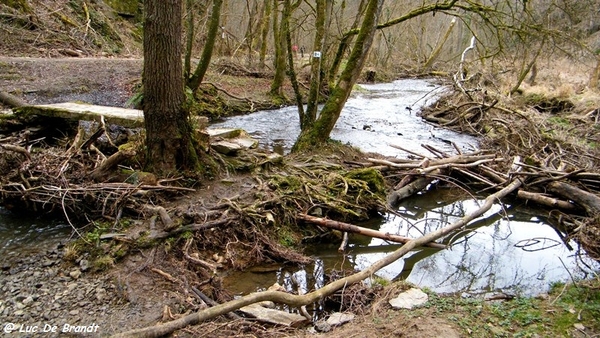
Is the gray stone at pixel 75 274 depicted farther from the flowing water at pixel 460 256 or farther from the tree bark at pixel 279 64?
the tree bark at pixel 279 64

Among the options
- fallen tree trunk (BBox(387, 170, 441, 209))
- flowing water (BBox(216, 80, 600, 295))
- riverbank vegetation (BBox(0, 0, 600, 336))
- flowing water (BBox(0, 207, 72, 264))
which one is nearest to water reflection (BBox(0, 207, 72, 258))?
flowing water (BBox(0, 207, 72, 264))

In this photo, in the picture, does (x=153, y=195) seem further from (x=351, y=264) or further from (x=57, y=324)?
(x=351, y=264)

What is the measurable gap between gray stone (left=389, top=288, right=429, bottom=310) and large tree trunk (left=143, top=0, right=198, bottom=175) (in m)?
3.30

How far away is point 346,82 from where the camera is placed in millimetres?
8086

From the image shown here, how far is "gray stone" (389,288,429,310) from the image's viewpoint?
378cm

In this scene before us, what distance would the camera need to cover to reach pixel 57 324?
337 cm

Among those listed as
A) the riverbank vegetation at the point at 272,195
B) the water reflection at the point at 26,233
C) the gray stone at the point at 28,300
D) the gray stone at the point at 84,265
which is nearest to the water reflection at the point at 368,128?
the riverbank vegetation at the point at 272,195

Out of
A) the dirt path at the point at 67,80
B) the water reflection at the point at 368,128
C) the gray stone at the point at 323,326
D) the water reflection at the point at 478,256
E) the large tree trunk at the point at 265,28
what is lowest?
the water reflection at the point at 478,256

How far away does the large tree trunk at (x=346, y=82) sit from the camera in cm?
768

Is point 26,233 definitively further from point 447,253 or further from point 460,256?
point 460,256

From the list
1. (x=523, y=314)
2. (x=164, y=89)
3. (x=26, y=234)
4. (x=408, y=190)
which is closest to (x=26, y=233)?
(x=26, y=234)

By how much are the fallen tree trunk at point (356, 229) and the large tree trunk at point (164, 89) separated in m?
1.94

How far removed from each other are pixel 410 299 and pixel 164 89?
3.68 meters

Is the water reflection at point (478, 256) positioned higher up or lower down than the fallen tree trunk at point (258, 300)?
lower down
